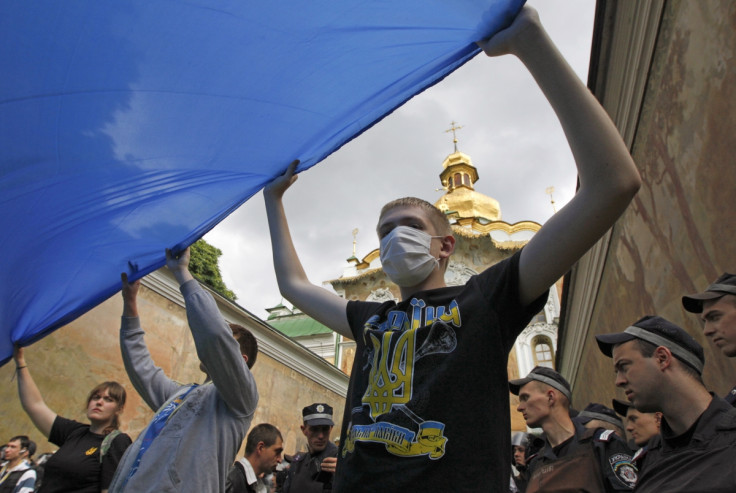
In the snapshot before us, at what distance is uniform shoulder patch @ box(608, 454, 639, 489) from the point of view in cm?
269

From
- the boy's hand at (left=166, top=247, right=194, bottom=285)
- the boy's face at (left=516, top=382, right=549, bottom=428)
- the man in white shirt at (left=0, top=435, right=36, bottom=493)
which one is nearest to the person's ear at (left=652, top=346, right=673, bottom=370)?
the boy's face at (left=516, top=382, right=549, bottom=428)

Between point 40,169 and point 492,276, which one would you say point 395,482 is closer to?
point 492,276

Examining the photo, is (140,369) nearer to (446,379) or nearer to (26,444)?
(446,379)

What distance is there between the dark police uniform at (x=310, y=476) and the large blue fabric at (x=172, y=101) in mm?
2830

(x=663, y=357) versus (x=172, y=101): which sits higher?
(x=172, y=101)

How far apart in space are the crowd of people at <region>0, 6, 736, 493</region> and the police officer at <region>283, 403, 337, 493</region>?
1.90 m

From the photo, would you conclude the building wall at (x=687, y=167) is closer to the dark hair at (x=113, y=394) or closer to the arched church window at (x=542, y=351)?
the dark hair at (x=113, y=394)

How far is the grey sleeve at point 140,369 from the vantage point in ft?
9.45

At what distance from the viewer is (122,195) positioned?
2.41 metres

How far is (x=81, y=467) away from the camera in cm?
307

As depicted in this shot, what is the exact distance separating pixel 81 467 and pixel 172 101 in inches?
94.9

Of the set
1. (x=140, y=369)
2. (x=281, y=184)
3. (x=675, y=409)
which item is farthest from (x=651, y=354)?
(x=140, y=369)

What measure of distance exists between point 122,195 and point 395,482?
75.7 inches

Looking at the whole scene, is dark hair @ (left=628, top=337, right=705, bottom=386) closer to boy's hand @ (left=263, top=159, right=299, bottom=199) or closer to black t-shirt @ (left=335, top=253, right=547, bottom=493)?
black t-shirt @ (left=335, top=253, right=547, bottom=493)
